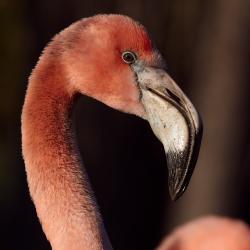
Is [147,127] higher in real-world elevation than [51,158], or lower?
lower

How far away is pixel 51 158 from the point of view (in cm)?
368

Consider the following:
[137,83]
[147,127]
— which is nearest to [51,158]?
[137,83]

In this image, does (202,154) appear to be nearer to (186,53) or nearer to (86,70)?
(186,53)

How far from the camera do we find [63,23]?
1077 cm

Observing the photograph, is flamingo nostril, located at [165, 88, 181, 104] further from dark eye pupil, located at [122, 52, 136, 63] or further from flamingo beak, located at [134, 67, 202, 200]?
dark eye pupil, located at [122, 52, 136, 63]

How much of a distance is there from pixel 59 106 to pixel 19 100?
6.96m

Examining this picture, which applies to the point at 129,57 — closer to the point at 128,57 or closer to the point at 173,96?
the point at 128,57

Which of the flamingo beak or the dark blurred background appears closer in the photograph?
the flamingo beak

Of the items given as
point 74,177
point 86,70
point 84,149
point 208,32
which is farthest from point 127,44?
point 84,149

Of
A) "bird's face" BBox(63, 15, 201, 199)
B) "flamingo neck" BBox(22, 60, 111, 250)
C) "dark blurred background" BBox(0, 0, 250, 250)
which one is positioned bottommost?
"dark blurred background" BBox(0, 0, 250, 250)

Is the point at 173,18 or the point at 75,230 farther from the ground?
the point at 75,230

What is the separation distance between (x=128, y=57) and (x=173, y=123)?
34cm

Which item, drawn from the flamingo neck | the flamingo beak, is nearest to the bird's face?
the flamingo beak

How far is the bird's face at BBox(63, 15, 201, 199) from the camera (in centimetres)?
363
